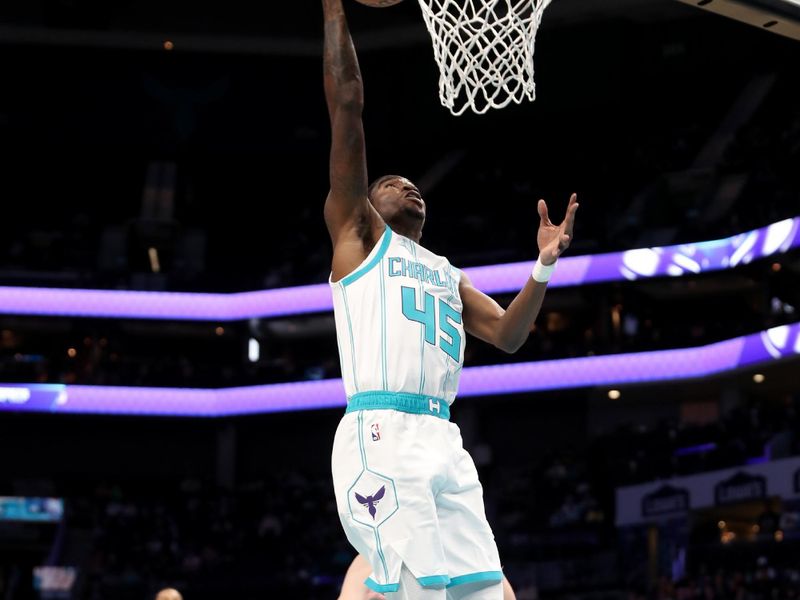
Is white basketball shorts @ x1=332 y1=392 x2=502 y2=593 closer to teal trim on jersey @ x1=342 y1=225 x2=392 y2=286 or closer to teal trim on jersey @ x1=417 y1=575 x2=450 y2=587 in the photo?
teal trim on jersey @ x1=417 y1=575 x2=450 y2=587

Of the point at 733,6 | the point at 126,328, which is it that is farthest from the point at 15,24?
the point at 733,6

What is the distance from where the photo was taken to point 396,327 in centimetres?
381

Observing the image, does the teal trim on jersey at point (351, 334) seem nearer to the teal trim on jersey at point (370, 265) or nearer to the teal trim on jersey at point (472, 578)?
the teal trim on jersey at point (370, 265)

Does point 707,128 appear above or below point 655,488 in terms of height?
above

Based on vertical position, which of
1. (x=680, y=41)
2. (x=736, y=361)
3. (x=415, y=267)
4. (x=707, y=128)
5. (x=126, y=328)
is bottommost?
(x=415, y=267)

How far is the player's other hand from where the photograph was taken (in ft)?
13.3

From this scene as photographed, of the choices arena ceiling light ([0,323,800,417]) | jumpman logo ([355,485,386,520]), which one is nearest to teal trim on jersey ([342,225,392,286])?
jumpman logo ([355,485,386,520])

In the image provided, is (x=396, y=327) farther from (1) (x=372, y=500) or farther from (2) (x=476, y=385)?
(2) (x=476, y=385)

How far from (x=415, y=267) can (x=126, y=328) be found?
2586 cm

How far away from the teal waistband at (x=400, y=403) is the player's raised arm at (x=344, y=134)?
0.51 m

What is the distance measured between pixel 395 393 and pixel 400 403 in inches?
1.4

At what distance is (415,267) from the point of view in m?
3.96

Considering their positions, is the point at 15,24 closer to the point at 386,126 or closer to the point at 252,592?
the point at 386,126

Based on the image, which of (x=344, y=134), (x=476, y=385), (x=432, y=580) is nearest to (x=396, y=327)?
(x=344, y=134)
